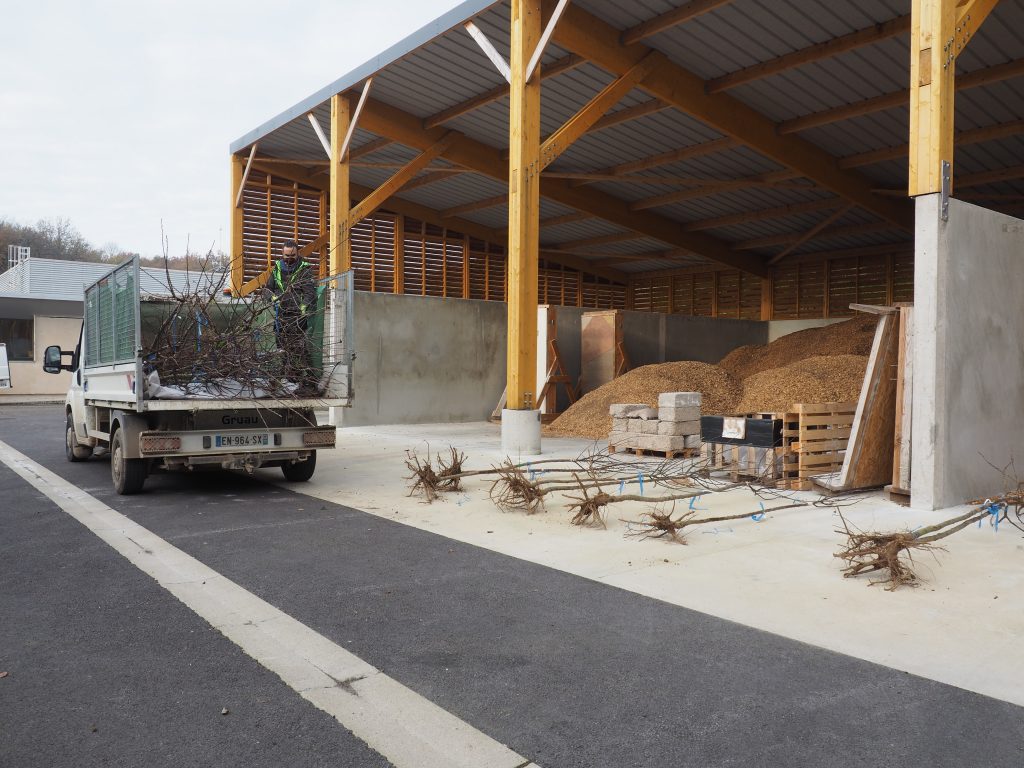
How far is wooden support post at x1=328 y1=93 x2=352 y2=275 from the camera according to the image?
16.5m

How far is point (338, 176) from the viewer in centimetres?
1666

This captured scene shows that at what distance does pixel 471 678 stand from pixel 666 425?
7626 millimetres

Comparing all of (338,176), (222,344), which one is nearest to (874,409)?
(222,344)

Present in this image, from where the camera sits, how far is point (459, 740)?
112 inches

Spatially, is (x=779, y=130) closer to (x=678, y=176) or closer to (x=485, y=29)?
(x=678, y=176)

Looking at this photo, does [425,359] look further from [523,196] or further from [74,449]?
[74,449]

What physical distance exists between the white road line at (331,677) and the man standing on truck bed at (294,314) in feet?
10.6

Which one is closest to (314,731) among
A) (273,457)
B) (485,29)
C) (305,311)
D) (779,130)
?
(273,457)

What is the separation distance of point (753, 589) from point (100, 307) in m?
7.96

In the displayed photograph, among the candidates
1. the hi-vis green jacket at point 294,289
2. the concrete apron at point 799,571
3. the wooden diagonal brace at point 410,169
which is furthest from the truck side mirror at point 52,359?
the wooden diagonal brace at point 410,169

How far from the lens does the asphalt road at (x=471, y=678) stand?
2766 mm

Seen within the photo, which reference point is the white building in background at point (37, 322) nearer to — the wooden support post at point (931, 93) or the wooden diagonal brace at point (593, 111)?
the wooden diagonal brace at point (593, 111)

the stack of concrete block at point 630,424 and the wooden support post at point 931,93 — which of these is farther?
the stack of concrete block at point 630,424

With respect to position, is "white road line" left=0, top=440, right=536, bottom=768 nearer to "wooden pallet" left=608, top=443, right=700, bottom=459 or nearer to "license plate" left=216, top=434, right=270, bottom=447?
"license plate" left=216, top=434, right=270, bottom=447
